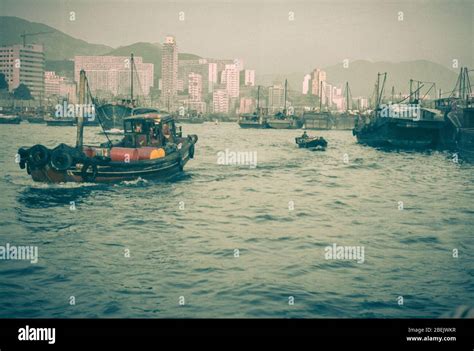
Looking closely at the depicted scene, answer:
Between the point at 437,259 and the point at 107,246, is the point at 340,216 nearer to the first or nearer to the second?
the point at 437,259

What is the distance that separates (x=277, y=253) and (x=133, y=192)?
39.6 feet

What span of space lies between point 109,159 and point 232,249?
1277 cm

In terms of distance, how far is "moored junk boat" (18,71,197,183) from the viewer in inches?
925

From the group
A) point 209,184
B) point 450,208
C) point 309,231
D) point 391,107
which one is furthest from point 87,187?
point 391,107

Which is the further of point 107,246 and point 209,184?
point 209,184

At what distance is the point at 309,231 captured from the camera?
1641 centimetres

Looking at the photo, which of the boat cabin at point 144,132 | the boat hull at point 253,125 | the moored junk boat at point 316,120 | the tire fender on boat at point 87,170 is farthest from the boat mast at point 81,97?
the moored junk boat at point 316,120

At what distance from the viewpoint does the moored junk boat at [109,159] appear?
77.1ft

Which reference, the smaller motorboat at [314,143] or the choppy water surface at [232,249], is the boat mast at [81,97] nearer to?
the choppy water surface at [232,249]

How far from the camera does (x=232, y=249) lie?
1370cm

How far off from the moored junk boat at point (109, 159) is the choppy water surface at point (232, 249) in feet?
2.27

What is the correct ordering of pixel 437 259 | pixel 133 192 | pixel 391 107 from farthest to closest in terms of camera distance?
pixel 391 107, pixel 133 192, pixel 437 259

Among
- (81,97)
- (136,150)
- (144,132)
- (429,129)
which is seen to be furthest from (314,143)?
(81,97)
